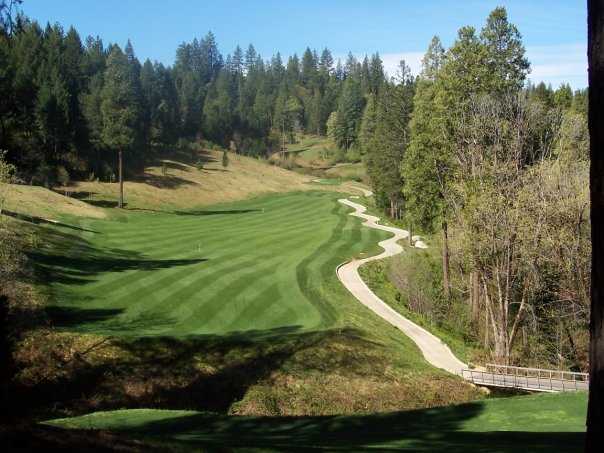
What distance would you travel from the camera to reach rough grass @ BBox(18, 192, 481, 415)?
21641mm

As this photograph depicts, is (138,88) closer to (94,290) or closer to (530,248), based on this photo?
(94,290)

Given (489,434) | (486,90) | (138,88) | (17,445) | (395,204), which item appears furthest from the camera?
(138,88)

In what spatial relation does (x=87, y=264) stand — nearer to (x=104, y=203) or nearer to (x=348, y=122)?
(x=104, y=203)

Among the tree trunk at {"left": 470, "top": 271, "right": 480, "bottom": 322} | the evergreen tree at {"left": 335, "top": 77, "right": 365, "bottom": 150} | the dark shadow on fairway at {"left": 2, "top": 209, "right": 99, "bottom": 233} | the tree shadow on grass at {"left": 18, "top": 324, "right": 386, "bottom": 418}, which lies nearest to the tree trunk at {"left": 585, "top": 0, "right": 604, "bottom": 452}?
the tree shadow on grass at {"left": 18, "top": 324, "right": 386, "bottom": 418}

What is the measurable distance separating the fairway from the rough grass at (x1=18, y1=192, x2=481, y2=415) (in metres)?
0.12

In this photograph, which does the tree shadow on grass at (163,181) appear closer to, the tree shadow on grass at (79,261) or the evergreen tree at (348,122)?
the tree shadow on grass at (79,261)

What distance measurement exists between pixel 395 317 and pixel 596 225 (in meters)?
30.1

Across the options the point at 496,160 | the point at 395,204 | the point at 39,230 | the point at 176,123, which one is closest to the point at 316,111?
the point at 176,123

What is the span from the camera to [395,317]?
34.9m

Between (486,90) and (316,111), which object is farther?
(316,111)

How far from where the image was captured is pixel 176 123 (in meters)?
137

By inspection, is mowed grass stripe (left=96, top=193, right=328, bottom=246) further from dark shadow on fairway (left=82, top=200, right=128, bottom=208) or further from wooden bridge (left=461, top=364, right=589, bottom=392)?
wooden bridge (left=461, top=364, right=589, bottom=392)

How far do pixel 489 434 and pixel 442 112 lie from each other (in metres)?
24.0

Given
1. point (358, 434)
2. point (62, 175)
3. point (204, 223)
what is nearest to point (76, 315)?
point (358, 434)
